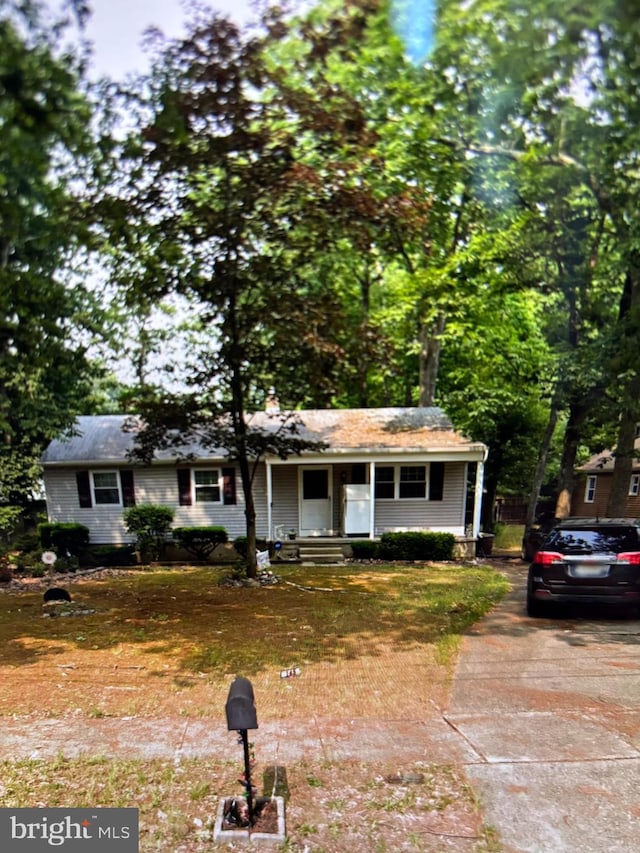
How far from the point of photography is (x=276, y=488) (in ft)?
51.0

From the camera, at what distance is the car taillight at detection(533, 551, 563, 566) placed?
6.93m

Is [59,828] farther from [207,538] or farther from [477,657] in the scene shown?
[207,538]

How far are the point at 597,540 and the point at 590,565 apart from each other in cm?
35

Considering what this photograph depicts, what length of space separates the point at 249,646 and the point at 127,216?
5449 millimetres

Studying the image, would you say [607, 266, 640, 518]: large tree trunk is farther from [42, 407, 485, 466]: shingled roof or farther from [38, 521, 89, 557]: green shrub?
[38, 521, 89, 557]: green shrub

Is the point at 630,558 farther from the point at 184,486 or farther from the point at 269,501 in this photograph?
the point at 184,486

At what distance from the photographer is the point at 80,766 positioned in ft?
11.5

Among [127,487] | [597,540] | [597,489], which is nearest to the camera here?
[597,540]

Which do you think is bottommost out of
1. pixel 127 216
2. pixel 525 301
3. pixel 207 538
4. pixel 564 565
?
pixel 207 538

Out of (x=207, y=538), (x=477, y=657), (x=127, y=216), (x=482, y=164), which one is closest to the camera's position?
(x=477, y=657)

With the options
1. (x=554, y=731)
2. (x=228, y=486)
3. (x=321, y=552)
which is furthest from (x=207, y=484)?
(x=554, y=731)

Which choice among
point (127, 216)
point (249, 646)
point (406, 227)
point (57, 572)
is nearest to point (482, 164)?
point (406, 227)

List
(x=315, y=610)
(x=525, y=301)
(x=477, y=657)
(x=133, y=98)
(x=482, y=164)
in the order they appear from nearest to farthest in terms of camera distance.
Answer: (x=133, y=98) → (x=477, y=657) → (x=315, y=610) → (x=482, y=164) → (x=525, y=301)

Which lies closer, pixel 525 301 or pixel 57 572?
pixel 57 572
